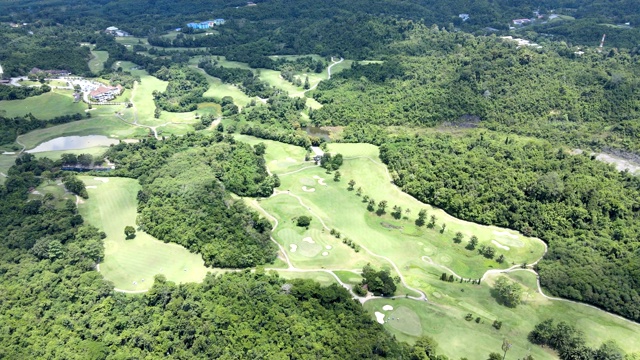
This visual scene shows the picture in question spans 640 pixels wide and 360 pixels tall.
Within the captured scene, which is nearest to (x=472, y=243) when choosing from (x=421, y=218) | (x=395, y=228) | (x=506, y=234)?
(x=506, y=234)

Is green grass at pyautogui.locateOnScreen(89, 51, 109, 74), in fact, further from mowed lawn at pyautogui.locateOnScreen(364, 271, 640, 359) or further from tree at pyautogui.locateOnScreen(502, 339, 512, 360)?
tree at pyautogui.locateOnScreen(502, 339, 512, 360)

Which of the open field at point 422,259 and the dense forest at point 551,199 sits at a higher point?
the dense forest at point 551,199

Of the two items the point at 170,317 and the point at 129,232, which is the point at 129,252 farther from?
the point at 170,317

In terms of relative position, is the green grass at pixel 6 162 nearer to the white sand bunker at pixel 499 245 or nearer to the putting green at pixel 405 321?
the putting green at pixel 405 321

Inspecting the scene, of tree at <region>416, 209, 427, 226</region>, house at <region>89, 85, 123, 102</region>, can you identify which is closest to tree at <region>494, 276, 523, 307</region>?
tree at <region>416, 209, 427, 226</region>

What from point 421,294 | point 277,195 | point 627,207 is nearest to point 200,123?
point 277,195

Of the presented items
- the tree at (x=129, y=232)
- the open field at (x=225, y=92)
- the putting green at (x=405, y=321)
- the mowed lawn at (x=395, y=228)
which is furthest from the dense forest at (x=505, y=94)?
the putting green at (x=405, y=321)
